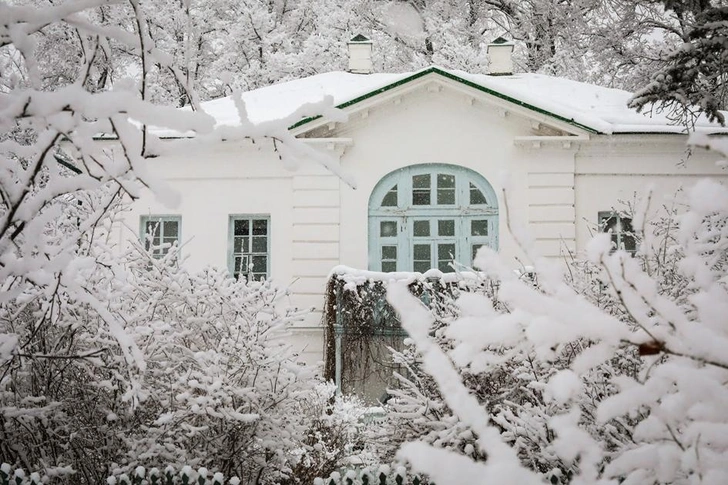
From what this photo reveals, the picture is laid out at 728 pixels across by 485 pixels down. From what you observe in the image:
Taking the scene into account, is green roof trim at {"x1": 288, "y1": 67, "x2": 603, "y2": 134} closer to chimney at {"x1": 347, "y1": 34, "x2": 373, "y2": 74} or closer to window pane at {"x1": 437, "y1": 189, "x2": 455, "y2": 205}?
window pane at {"x1": 437, "y1": 189, "x2": 455, "y2": 205}

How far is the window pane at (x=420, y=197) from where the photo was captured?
44.8 ft

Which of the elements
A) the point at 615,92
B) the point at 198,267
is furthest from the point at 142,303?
the point at 615,92

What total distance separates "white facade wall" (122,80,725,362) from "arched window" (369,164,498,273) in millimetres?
210

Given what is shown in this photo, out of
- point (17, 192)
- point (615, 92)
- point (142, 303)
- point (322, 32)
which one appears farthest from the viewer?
point (322, 32)

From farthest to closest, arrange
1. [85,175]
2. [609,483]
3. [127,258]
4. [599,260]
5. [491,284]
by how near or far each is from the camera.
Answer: [127,258] < [491,284] < [85,175] < [599,260] < [609,483]

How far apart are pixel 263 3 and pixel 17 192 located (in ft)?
80.7

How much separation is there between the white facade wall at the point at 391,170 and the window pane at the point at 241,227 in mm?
272

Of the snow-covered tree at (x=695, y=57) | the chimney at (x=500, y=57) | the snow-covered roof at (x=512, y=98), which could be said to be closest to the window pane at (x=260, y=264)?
the snow-covered roof at (x=512, y=98)

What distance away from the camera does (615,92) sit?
16344 mm

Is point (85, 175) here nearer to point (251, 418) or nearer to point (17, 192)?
point (17, 192)

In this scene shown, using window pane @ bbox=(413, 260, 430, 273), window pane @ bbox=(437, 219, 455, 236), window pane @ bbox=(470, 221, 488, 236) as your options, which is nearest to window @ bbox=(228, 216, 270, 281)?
window pane @ bbox=(413, 260, 430, 273)

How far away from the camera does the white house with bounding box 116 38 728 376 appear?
13336 millimetres

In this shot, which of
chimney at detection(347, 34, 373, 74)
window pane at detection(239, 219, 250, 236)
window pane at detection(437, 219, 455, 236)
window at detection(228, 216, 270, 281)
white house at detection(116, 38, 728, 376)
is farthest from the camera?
chimney at detection(347, 34, 373, 74)

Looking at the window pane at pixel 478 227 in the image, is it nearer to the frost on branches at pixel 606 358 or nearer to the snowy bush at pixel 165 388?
the snowy bush at pixel 165 388
